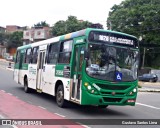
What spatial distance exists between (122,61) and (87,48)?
4.59ft

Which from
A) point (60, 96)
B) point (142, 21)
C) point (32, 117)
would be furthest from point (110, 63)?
point (142, 21)

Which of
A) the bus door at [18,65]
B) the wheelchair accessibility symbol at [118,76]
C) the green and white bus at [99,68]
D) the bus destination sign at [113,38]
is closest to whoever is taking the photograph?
the green and white bus at [99,68]

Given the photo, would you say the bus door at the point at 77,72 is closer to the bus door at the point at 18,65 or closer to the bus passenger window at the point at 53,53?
the bus passenger window at the point at 53,53

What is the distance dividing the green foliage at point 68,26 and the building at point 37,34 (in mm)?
10011

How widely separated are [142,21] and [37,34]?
146 ft

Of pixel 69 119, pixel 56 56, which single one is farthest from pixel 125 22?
pixel 69 119

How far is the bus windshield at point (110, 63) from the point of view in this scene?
11586 millimetres

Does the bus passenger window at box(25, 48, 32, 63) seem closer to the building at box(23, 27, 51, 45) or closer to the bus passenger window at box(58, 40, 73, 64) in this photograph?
the bus passenger window at box(58, 40, 73, 64)

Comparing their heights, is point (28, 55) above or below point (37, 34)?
below

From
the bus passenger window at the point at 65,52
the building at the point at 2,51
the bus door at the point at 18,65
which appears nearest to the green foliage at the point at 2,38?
the building at the point at 2,51

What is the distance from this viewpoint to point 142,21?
5975cm

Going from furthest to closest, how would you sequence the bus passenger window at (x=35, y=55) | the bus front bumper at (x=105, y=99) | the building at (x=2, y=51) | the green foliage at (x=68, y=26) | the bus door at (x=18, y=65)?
the building at (x=2, y=51) → the green foliage at (x=68, y=26) → the bus door at (x=18, y=65) → the bus passenger window at (x=35, y=55) → the bus front bumper at (x=105, y=99)

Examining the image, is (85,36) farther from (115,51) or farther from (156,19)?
(156,19)

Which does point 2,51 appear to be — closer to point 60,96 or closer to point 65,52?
point 65,52
